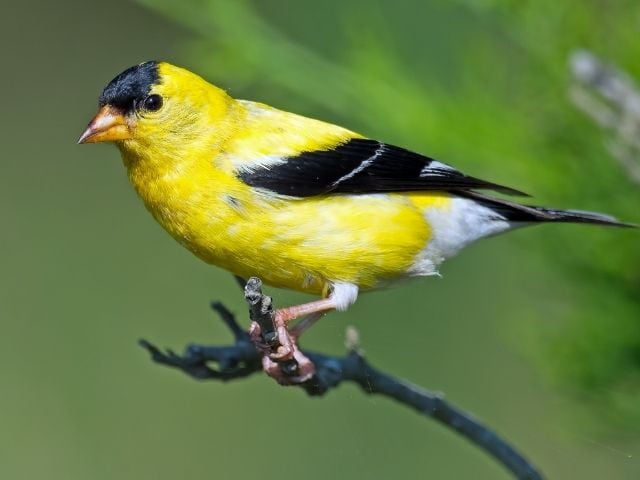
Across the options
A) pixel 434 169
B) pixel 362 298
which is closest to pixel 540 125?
pixel 434 169

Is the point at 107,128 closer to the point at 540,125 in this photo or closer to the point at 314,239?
the point at 314,239

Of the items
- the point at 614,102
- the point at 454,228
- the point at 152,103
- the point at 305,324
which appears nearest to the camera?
the point at 614,102

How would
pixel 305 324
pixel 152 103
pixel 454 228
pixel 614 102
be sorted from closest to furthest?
pixel 614 102, pixel 152 103, pixel 305 324, pixel 454 228

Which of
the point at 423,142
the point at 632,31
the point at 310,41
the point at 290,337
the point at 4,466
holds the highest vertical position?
the point at 310,41

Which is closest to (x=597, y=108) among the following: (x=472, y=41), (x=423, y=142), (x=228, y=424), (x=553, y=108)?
(x=553, y=108)

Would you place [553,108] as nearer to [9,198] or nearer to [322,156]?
[322,156]

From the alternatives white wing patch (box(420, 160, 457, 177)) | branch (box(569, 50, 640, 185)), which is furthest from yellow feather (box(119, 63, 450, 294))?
branch (box(569, 50, 640, 185))

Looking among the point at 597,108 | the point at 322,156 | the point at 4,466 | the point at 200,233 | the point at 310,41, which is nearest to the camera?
the point at 597,108

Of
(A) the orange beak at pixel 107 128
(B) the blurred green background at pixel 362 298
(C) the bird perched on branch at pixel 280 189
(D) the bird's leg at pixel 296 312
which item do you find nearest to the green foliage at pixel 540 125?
(B) the blurred green background at pixel 362 298

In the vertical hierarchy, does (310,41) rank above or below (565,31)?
above
